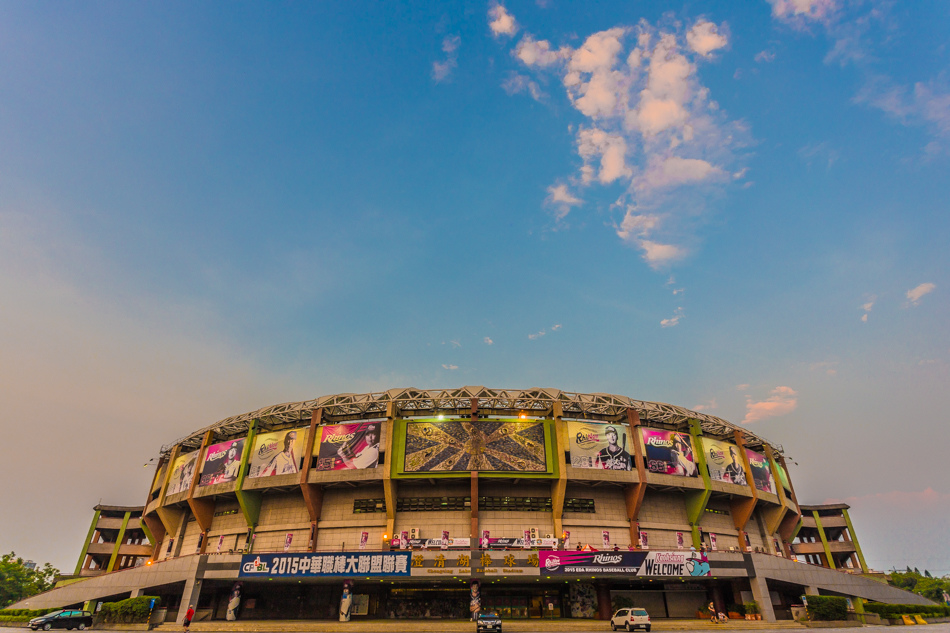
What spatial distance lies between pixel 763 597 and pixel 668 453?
14364mm

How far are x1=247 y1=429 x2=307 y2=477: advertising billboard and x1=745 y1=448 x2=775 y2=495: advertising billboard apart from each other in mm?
50645

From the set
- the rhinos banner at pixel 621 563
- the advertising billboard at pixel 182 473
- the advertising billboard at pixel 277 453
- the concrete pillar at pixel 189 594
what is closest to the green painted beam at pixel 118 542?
the advertising billboard at pixel 182 473

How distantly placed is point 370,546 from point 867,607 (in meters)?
47.2

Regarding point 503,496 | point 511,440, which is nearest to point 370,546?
point 503,496

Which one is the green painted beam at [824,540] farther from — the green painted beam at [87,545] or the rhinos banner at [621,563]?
the green painted beam at [87,545]

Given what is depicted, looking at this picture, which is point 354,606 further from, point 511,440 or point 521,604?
point 511,440

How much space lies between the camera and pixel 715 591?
159 feet

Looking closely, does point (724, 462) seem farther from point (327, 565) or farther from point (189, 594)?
point (189, 594)

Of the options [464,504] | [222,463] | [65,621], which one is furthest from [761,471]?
[65,621]

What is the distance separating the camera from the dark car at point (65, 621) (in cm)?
3859

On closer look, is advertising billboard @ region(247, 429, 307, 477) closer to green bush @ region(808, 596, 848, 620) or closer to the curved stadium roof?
the curved stadium roof

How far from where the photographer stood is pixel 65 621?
130ft

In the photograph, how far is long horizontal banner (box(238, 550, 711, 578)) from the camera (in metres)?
40.5

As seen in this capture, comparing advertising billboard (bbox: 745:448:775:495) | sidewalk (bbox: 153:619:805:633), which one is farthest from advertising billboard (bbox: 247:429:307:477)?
advertising billboard (bbox: 745:448:775:495)
